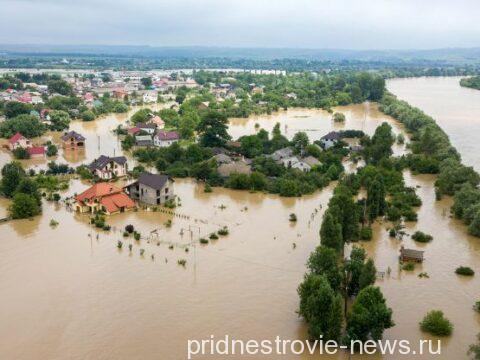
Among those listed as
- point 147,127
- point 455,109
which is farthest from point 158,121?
point 455,109

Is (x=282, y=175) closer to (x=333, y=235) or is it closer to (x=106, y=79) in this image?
(x=333, y=235)

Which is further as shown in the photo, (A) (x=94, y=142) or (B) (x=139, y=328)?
(A) (x=94, y=142)

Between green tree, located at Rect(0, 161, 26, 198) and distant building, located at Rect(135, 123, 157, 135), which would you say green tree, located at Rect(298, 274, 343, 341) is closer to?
green tree, located at Rect(0, 161, 26, 198)

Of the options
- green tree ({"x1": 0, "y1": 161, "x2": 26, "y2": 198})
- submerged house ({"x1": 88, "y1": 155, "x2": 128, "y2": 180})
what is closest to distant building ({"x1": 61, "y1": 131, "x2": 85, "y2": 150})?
submerged house ({"x1": 88, "y1": 155, "x2": 128, "y2": 180})

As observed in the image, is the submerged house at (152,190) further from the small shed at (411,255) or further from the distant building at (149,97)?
the distant building at (149,97)

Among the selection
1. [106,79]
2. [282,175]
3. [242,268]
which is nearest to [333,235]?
[242,268]

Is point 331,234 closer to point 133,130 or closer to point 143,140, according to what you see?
point 143,140
